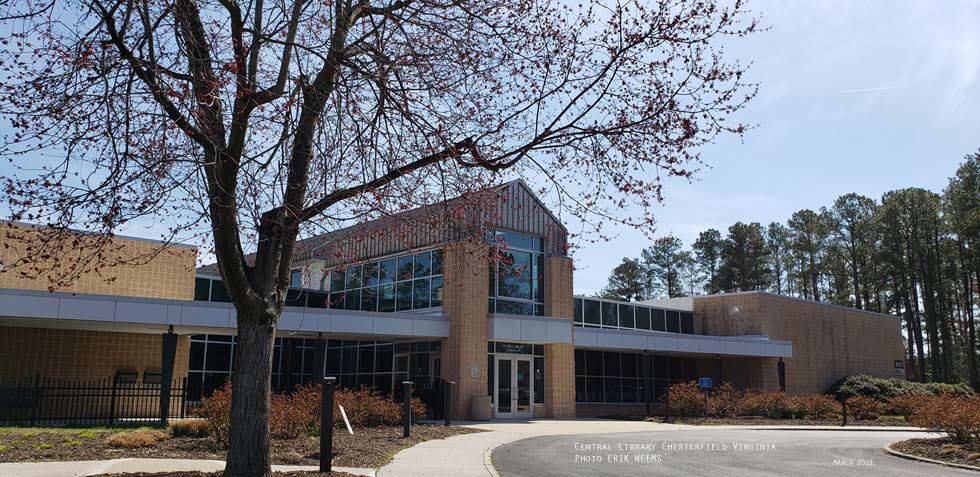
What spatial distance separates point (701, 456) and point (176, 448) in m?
9.68

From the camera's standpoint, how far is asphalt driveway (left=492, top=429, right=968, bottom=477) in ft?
41.6

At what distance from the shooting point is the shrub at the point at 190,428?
48.9 ft

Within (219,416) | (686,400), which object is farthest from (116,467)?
(686,400)

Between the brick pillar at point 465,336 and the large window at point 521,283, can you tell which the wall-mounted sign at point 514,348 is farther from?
the brick pillar at point 465,336

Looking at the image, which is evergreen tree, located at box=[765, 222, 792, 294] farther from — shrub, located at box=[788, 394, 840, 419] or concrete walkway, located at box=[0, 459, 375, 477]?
concrete walkway, located at box=[0, 459, 375, 477]

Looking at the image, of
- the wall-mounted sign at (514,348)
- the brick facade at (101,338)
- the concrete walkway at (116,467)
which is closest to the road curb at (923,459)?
the concrete walkway at (116,467)

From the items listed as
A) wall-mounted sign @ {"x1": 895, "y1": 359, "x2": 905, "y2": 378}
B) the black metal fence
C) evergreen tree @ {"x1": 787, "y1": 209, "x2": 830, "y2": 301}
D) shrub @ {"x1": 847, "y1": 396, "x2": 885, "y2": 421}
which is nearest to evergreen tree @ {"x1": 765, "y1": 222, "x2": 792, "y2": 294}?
evergreen tree @ {"x1": 787, "y1": 209, "x2": 830, "y2": 301}

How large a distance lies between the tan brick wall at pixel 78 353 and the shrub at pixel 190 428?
31.6ft

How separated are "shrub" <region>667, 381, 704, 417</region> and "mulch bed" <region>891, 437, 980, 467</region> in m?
10.8

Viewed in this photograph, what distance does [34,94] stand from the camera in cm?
768

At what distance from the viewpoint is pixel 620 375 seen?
1391 inches

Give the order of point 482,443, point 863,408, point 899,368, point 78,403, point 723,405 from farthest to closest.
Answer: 1. point 899,368
2. point 863,408
3. point 723,405
4. point 78,403
5. point 482,443

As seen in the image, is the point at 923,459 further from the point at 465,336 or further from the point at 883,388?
the point at 883,388

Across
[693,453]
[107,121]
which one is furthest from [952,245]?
[107,121]
